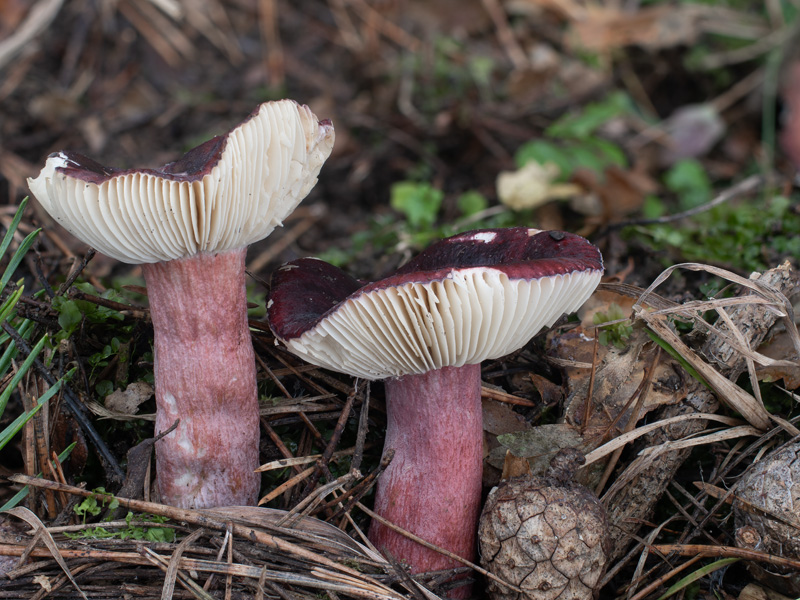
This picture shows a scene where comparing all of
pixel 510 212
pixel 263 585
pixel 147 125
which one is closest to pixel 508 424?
pixel 263 585

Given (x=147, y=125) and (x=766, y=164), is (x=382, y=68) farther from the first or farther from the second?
(x=766, y=164)

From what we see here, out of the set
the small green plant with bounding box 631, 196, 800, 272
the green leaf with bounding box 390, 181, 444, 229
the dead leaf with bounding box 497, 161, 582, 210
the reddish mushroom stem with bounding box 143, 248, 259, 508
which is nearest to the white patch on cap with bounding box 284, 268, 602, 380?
the reddish mushroom stem with bounding box 143, 248, 259, 508

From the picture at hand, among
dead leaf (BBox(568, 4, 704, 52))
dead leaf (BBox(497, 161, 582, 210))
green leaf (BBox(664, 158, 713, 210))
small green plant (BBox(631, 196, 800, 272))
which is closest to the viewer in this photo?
small green plant (BBox(631, 196, 800, 272))

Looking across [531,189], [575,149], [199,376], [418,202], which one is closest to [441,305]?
[199,376]

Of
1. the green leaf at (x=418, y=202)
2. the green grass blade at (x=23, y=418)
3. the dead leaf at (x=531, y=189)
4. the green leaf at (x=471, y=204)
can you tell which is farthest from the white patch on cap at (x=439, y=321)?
the green leaf at (x=471, y=204)

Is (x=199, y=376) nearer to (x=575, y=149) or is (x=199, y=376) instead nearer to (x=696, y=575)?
(x=696, y=575)

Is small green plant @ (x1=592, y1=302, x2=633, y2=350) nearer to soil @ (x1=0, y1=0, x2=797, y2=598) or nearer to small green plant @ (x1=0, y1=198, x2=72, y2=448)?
soil @ (x1=0, y1=0, x2=797, y2=598)
